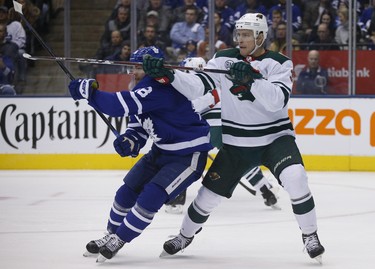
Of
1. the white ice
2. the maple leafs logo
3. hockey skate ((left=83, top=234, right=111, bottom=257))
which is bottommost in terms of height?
the white ice

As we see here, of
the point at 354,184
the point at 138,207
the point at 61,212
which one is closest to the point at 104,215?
the point at 61,212

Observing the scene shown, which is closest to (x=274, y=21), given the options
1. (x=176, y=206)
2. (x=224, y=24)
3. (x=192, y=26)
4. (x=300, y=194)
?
(x=224, y=24)

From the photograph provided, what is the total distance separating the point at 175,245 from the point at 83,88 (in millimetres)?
934

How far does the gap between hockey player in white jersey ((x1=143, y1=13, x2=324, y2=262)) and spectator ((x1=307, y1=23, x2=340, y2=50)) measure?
501 centimetres

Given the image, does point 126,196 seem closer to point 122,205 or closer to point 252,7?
point 122,205

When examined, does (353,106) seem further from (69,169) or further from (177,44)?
(69,169)

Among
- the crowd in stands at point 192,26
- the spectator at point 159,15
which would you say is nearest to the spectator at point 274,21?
the crowd in stands at point 192,26

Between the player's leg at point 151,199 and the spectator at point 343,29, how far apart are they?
5.19 meters

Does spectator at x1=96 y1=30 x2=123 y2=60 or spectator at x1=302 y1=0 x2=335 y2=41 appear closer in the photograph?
spectator at x1=302 y1=0 x2=335 y2=41

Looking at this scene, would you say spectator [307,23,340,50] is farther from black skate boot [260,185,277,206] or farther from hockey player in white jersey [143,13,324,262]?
hockey player in white jersey [143,13,324,262]

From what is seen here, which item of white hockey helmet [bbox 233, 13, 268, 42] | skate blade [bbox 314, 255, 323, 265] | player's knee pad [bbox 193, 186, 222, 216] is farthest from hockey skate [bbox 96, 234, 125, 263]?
white hockey helmet [bbox 233, 13, 268, 42]

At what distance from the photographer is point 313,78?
32.6 feet

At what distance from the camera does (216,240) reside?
18.7ft

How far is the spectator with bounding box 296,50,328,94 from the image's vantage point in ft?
32.5
